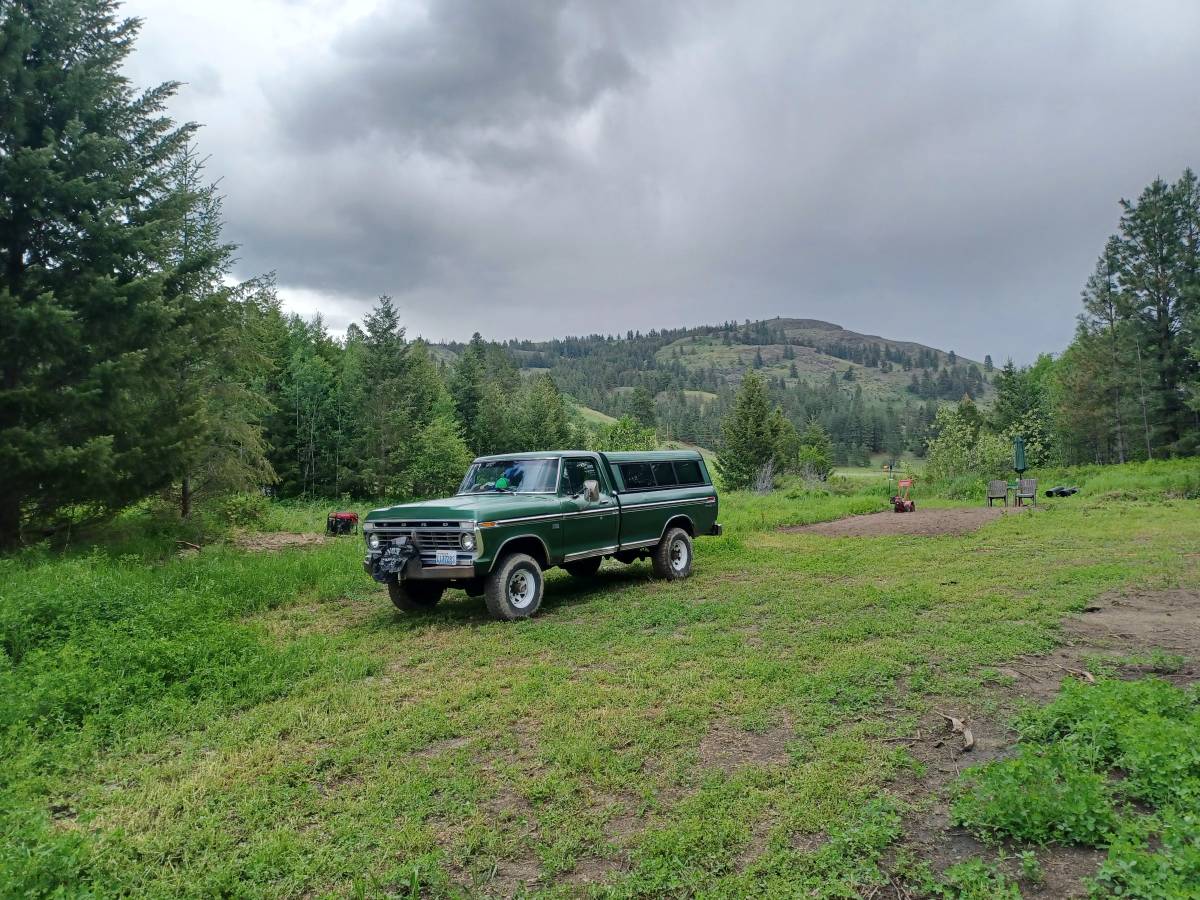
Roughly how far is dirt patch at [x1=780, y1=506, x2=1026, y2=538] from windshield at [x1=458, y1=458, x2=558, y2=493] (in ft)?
32.0

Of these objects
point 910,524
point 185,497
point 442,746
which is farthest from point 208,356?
point 910,524

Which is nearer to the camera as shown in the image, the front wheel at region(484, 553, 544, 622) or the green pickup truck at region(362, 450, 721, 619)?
the green pickup truck at region(362, 450, 721, 619)

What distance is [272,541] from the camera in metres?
16.4

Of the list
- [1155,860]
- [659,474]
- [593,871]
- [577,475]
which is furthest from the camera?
[659,474]

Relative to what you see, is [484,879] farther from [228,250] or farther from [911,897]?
[228,250]

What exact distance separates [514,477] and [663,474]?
302 cm

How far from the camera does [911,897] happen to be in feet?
9.47

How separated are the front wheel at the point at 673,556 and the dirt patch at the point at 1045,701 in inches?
217

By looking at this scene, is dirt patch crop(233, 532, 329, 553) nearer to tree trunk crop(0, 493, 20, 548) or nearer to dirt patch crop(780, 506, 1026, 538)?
tree trunk crop(0, 493, 20, 548)

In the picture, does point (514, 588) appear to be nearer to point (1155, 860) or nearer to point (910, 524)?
point (1155, 860)

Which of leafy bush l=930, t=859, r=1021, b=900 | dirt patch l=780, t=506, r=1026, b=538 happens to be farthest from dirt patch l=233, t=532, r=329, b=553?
leafy bush l=930, t=859, r=1021, b=900

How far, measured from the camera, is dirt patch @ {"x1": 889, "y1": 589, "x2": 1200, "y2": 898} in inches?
122

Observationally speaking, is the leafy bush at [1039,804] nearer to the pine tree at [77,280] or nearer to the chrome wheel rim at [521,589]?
the chrome wheel rim at [521,589]

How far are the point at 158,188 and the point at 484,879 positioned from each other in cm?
1458
